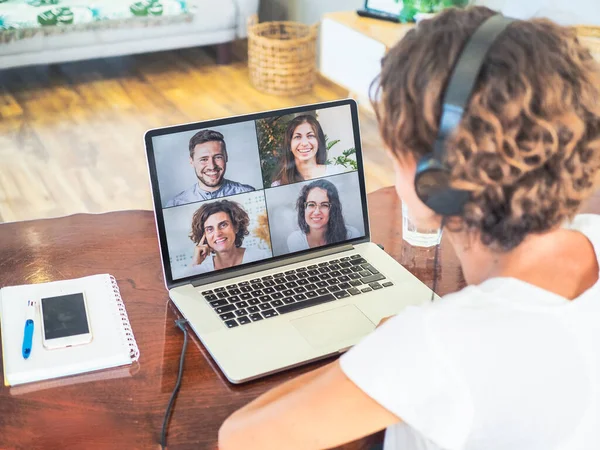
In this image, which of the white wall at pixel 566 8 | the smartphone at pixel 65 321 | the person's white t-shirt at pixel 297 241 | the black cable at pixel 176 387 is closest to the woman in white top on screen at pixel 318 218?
the person's white t-shirt at pixel 297 241

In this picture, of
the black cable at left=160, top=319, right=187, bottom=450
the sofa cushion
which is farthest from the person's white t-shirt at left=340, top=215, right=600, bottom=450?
the sofa cushion

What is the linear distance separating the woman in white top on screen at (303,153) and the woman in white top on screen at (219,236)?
3.0 inches

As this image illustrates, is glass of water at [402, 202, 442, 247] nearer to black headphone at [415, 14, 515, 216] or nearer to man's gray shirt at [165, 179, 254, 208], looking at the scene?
man's gray shirt at [165, 179, 254, 208]

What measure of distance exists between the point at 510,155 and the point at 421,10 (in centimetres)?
222

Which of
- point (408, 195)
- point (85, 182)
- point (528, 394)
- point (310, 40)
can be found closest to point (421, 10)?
point (310, 40)

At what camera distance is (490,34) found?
669 millimetres

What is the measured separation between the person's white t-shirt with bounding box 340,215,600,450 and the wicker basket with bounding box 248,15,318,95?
321 centimetres

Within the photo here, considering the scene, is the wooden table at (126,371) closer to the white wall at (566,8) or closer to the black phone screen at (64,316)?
the black phone screen at (64,316)

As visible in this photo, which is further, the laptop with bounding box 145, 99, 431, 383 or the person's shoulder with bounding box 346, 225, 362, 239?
the person's shoulder with bounding box 346, 225, 362, 239

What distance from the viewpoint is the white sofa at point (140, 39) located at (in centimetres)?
382

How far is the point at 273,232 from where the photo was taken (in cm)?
114

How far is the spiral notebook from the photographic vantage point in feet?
3.01

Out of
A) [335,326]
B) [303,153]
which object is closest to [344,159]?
[303,153]

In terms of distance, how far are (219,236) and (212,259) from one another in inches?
1.4
